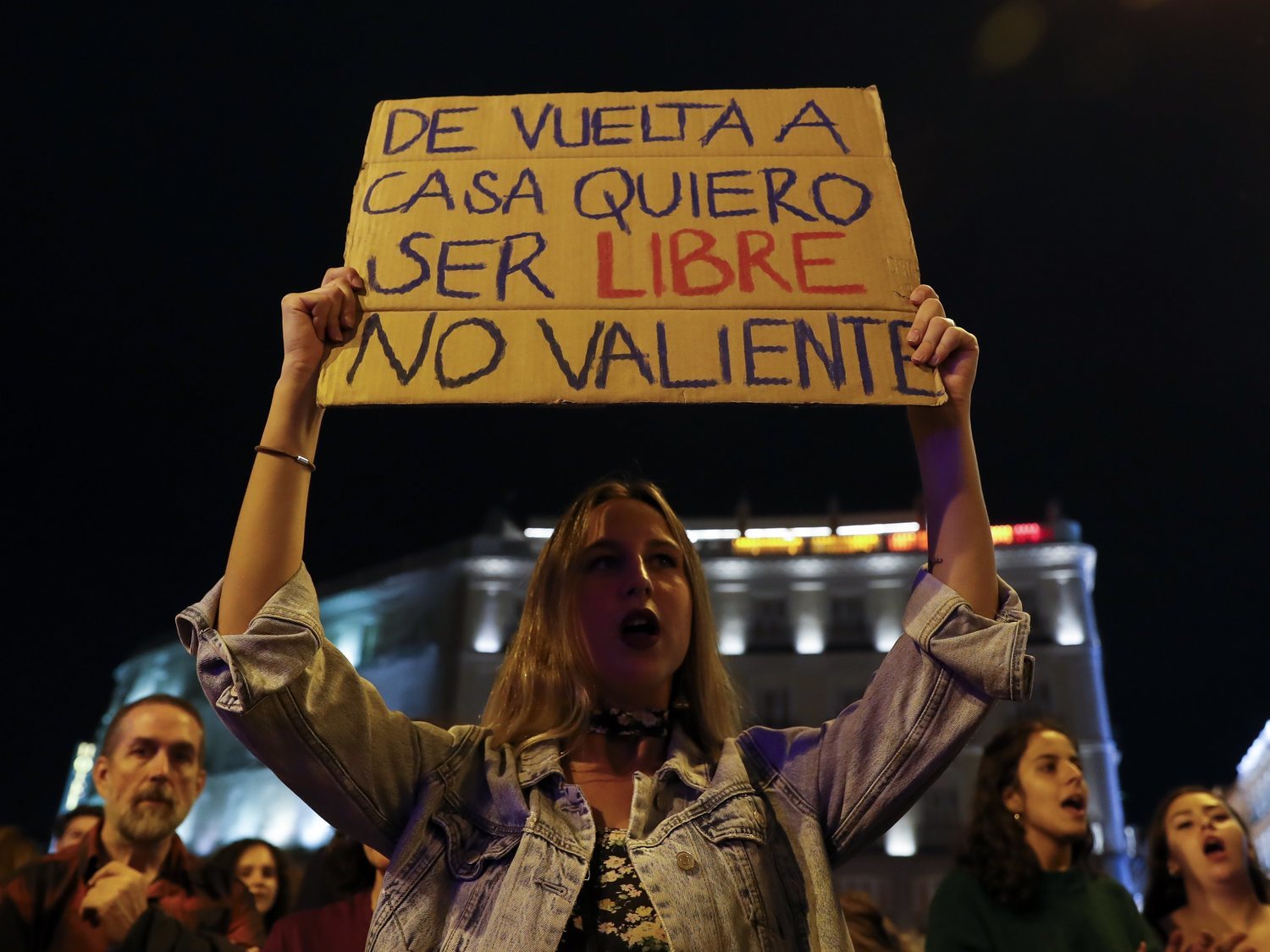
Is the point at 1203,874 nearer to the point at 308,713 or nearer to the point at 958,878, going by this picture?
the point at 958,878

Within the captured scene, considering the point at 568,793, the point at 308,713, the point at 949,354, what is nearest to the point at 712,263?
the point at 949,354

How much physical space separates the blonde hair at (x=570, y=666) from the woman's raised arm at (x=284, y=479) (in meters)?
0.52

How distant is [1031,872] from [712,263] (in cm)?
242

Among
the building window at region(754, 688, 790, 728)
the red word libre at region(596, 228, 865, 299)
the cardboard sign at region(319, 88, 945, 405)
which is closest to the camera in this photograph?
the cardboard sign at region(319, 88, 945, 405)

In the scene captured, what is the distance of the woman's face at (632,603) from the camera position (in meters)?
2.14

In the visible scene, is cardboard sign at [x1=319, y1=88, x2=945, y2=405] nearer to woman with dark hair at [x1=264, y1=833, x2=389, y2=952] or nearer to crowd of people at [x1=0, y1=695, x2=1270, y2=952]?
woman with dark hair at [x1=264, y1=833, x2=389, y2=952]

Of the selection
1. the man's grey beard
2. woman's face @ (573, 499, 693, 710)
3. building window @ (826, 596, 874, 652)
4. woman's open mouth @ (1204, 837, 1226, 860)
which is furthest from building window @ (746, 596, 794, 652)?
woman's face @ (573, 499, 693, 710)

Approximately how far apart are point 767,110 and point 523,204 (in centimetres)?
69

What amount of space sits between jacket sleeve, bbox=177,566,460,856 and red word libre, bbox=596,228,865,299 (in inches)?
37.1

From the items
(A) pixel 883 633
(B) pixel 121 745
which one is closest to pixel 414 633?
(A) pixel 883 633

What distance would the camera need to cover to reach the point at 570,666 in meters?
2.20

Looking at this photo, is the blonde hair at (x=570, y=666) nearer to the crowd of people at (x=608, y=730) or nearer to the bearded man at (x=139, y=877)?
the crowd of people at (x=608, y=730)

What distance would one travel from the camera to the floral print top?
69.6 inches

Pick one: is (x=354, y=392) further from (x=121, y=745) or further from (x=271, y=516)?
(x=121, y=745)
